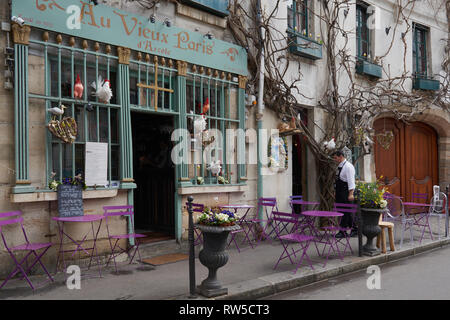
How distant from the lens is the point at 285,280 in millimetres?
5180

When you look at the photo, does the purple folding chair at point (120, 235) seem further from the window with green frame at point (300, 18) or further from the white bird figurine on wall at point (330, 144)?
the window with green frame at point (300, 18)

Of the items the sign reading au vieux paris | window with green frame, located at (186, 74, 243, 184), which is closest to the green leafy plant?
window with green frame, located at (186, 74, 243, 184)

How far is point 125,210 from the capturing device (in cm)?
617

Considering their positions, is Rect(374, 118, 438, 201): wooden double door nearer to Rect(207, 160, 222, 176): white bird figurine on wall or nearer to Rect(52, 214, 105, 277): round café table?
Rect(207, 160, 222, 176): white bird figurine on wall

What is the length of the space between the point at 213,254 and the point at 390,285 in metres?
2.38

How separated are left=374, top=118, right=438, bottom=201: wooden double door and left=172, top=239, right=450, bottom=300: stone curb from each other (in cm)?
531

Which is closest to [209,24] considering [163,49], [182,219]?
[163,49]

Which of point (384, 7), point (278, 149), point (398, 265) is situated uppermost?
point (384, 7)

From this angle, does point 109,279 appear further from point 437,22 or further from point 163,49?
point 437,22

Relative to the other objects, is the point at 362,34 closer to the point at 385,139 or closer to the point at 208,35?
the point at 385,139

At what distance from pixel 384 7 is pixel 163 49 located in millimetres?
7455

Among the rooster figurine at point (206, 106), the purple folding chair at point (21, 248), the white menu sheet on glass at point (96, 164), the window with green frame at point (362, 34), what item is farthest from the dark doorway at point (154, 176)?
the window with green frame at point (362, 34)

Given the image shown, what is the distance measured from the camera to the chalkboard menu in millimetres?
5367

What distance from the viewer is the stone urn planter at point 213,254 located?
14.7 ft
